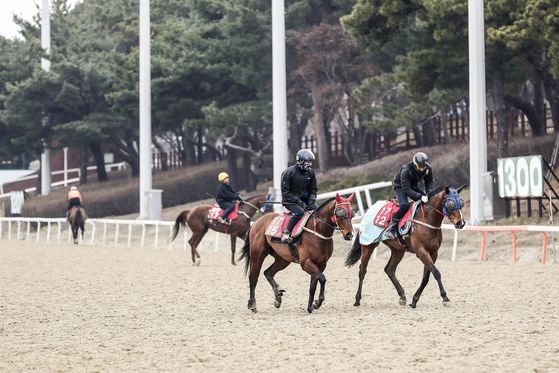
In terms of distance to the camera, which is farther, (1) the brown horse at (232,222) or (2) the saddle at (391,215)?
(1) the brown horse at (232,222)

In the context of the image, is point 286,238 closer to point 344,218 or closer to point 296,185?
point 296,185

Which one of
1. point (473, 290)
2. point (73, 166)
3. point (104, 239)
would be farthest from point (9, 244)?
point (73, 166)

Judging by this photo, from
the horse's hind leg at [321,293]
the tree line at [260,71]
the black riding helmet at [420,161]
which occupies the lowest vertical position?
the horse's hind leg at [321,293]

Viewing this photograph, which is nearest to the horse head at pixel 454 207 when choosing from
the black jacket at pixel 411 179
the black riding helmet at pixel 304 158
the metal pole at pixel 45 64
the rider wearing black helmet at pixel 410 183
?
the rider wearing black helmet at pixel 410 183

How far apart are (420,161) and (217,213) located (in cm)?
1225

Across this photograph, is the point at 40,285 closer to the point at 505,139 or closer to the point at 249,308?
the point at 249,308

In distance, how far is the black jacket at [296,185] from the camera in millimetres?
16438

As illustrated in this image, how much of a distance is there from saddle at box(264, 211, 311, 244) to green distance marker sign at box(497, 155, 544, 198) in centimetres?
1221

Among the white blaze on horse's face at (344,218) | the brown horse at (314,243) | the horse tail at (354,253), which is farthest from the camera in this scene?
the horse tail at (354,253)

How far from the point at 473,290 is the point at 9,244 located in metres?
26.2

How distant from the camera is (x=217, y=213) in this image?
28.3 m

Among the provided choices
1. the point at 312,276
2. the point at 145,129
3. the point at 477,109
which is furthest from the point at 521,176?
the point at 145,129

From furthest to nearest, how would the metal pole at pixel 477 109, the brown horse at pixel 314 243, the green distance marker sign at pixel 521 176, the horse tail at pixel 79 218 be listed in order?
the horse tail at pixel 79 218
the metal pole at pixel 477 109
the green distance marker sign at pixel 521 176
the brown horse at pixel 314 243

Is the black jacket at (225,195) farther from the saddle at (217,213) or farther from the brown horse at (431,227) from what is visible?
the brown horse at (431,227)
